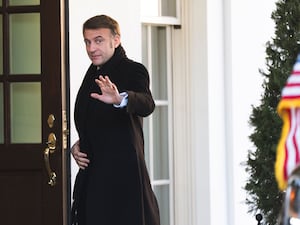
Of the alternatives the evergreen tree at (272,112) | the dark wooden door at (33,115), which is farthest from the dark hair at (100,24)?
the evergreen tree at (272,112)

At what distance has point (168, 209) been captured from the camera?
6570 mm

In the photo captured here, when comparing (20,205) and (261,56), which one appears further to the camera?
(261,56)

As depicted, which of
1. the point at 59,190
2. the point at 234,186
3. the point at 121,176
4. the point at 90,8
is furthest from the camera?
the point at 234,186

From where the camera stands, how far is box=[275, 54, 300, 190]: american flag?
8.23 feet

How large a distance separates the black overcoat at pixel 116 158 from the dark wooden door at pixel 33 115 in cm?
63

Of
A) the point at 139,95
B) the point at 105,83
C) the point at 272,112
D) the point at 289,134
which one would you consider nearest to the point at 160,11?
the point at 139,95

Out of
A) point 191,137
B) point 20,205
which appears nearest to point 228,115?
point 191,137

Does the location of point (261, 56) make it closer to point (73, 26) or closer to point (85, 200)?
point (73, 26)

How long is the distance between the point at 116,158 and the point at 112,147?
0.07 m

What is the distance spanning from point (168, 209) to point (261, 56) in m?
1.37

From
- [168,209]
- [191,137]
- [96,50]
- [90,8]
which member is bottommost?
[168,209]

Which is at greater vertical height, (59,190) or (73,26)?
(73,26)

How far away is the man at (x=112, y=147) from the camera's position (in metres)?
4.75

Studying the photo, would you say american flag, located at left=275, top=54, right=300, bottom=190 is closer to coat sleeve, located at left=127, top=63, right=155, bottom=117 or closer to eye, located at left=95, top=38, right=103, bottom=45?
coat sleeve, located at left=127, top=63, right=155, bottom=117
